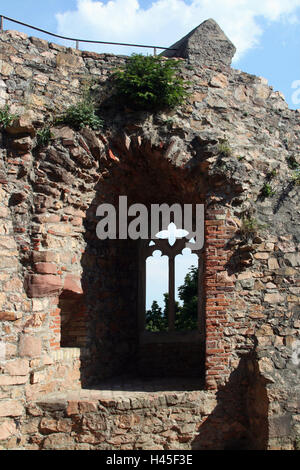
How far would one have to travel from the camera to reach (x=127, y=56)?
680 centimetres

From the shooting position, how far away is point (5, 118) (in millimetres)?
5809

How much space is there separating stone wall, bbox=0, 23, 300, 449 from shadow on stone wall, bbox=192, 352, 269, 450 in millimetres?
18

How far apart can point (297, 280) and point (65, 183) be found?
11.4 ft

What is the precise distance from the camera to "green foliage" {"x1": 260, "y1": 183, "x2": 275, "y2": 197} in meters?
6.49

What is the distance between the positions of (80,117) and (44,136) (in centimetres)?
60

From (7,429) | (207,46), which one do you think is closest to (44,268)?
(7,429)

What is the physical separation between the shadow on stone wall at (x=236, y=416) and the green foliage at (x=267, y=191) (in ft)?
7.45

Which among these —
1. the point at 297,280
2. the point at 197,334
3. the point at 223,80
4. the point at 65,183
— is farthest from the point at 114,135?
the point at 197,334

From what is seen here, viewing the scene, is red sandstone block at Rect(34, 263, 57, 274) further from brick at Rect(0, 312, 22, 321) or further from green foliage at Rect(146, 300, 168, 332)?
green foliage at Rect(146, 300, 168, 332)

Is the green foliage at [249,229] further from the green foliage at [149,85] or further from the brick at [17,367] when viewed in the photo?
the brick at [17,367]

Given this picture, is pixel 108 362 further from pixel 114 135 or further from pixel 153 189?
pixel 114 135

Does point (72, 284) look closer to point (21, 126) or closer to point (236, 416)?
point (21, 126)

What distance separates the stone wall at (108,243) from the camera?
5.55 m

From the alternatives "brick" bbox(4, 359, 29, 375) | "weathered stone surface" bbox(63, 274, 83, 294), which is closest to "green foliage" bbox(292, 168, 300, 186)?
"weathered stone surface" bbox(63, 274, 83, 294)
